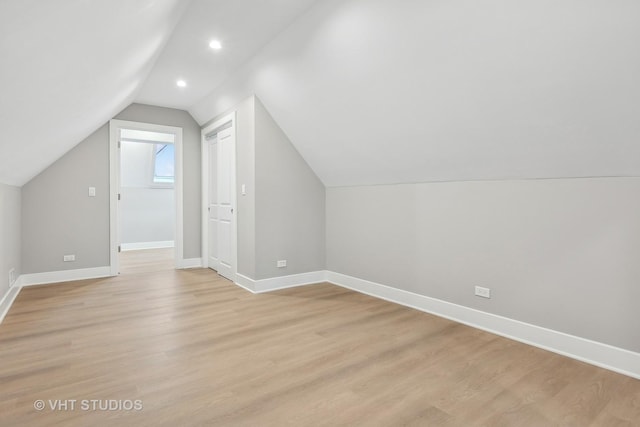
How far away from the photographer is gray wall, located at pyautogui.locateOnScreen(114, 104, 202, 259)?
5.38 metres

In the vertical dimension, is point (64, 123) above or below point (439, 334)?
above

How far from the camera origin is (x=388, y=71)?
8.29 ft

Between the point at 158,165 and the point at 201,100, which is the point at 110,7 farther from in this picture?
the point at 158,165

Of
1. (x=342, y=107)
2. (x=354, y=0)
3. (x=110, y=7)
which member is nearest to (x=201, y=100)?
(x=342, y=107)

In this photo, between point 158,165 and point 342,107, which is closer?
point 342,107

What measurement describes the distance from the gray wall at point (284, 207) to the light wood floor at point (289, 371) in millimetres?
857

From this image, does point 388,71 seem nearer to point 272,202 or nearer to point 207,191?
point 272,202

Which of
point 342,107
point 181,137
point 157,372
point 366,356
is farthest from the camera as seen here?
point 181,137

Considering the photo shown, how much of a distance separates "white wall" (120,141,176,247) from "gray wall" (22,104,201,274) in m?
2.73

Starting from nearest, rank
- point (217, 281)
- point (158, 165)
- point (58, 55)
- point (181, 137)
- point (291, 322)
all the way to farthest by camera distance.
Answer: point (58, 55), point (291, 322), point (217, 281), point (181, 137), point (158, 165)

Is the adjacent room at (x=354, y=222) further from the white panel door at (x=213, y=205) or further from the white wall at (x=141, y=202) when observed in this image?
the white wall at (x=141, y=202)

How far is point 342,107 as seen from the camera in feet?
10.3

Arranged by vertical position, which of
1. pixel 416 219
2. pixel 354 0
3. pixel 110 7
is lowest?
pixel 416 219

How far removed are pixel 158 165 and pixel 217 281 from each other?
16.0 feet
